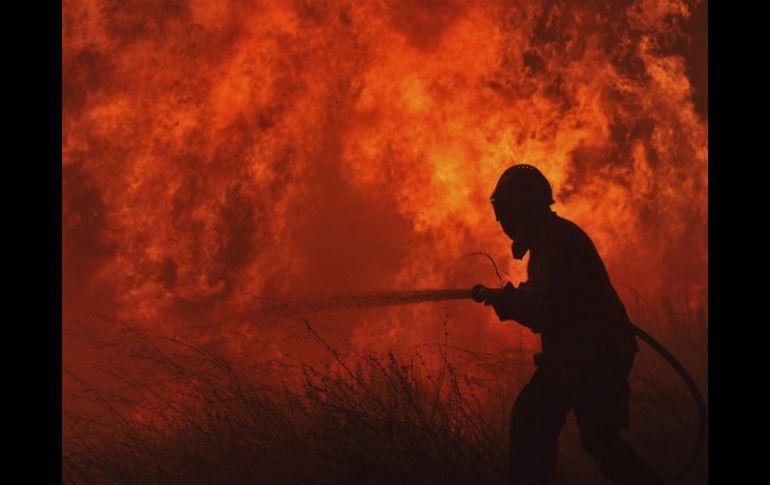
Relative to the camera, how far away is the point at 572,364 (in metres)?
5.63

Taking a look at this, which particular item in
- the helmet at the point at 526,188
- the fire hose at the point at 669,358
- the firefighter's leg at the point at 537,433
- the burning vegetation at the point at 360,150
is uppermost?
the burning vegetation at the point at 360,150

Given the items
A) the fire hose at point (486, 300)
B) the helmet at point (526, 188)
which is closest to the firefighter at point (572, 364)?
the fire hose at point (486, 300)

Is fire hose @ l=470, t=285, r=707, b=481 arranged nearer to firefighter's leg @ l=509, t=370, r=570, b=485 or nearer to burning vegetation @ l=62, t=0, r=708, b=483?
firefighter's leg @ l=509, t=370, r=570, b=485

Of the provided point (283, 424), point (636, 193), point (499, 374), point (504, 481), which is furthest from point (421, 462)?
point (636, 193)

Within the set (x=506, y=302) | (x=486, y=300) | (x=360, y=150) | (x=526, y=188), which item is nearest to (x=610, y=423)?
(x=506, y=302)

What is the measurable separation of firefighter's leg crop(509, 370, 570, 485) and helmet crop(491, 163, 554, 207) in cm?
130

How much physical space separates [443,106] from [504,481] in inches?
260

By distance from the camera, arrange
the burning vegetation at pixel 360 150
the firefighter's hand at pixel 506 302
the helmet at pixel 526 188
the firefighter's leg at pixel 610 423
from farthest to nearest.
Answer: the burning vegetation at pixel 360 150
the helmet at pixel 526 188
the firefighter's hand at pixel 506 302
the firefighter's leg at pixel 610 423

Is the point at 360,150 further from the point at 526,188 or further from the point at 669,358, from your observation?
the point at 669,358

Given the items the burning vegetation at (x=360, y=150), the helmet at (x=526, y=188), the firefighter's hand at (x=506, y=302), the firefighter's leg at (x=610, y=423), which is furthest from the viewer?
the burning vegetation at (x=360, y=150)

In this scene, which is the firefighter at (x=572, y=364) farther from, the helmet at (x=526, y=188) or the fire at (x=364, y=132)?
the fire at (x=364, y=132)

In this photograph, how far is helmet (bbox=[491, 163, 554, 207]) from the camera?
6133 millimetres

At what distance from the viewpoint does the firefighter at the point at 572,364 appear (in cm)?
561

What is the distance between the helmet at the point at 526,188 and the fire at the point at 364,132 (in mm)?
5653
